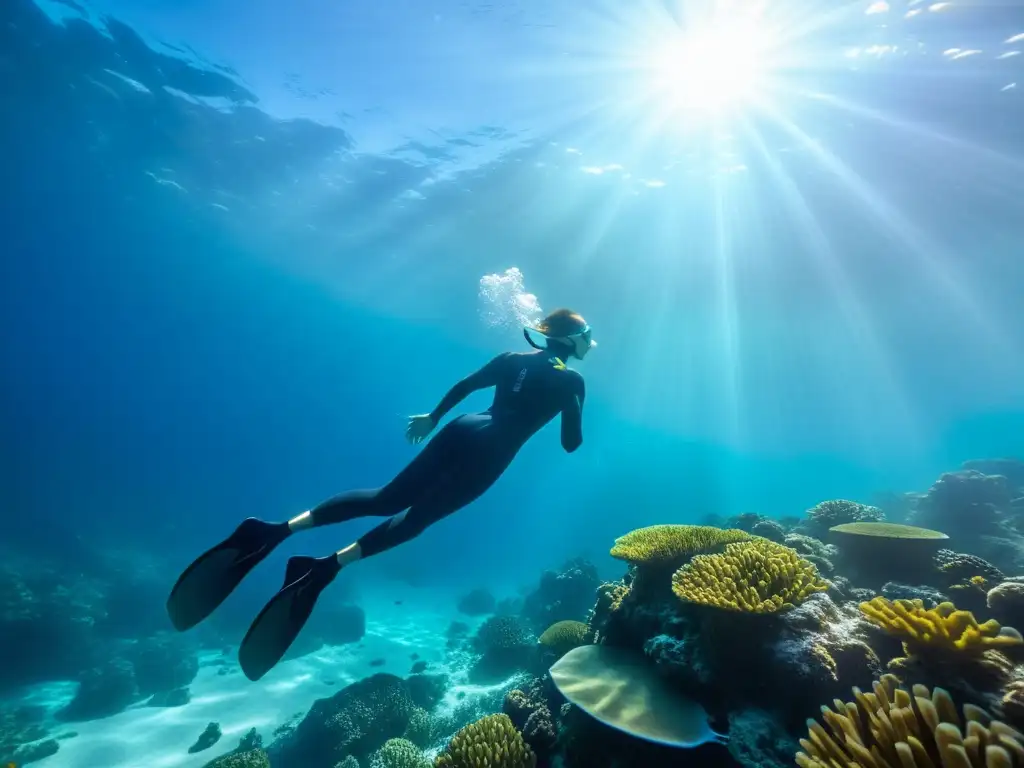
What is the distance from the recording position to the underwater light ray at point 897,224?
19.1 metres

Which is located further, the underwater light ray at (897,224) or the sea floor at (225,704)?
the underwater light ray at (897,224)

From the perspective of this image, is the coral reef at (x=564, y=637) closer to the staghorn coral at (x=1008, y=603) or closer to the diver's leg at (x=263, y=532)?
the diver's leg at (x=263, y=532)

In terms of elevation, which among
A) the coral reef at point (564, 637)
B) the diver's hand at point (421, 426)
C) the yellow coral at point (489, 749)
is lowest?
the yellow coral at point (489, 749)

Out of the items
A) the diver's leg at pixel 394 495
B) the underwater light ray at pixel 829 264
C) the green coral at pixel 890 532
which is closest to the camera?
the diver's leg at pixel 394 495

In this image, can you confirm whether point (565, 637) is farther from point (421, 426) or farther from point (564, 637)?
point (421, 426)

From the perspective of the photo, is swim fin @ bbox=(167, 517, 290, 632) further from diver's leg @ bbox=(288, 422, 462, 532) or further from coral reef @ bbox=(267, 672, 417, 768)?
coral reef @ bbox=(267, 672, 417, 768)

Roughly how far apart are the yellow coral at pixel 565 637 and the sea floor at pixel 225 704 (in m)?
5.37

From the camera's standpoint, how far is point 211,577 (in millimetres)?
3893

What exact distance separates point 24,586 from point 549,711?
23744mm

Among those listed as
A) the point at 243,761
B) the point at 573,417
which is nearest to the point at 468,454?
the point at 573,417

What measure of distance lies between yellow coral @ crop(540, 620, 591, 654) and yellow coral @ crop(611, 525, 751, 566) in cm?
302

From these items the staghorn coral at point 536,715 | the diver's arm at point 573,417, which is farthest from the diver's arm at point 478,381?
the staghorn coral at point 536,715

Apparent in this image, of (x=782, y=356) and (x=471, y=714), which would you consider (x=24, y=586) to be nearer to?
(x=471, y=714)

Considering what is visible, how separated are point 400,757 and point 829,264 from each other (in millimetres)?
32630
